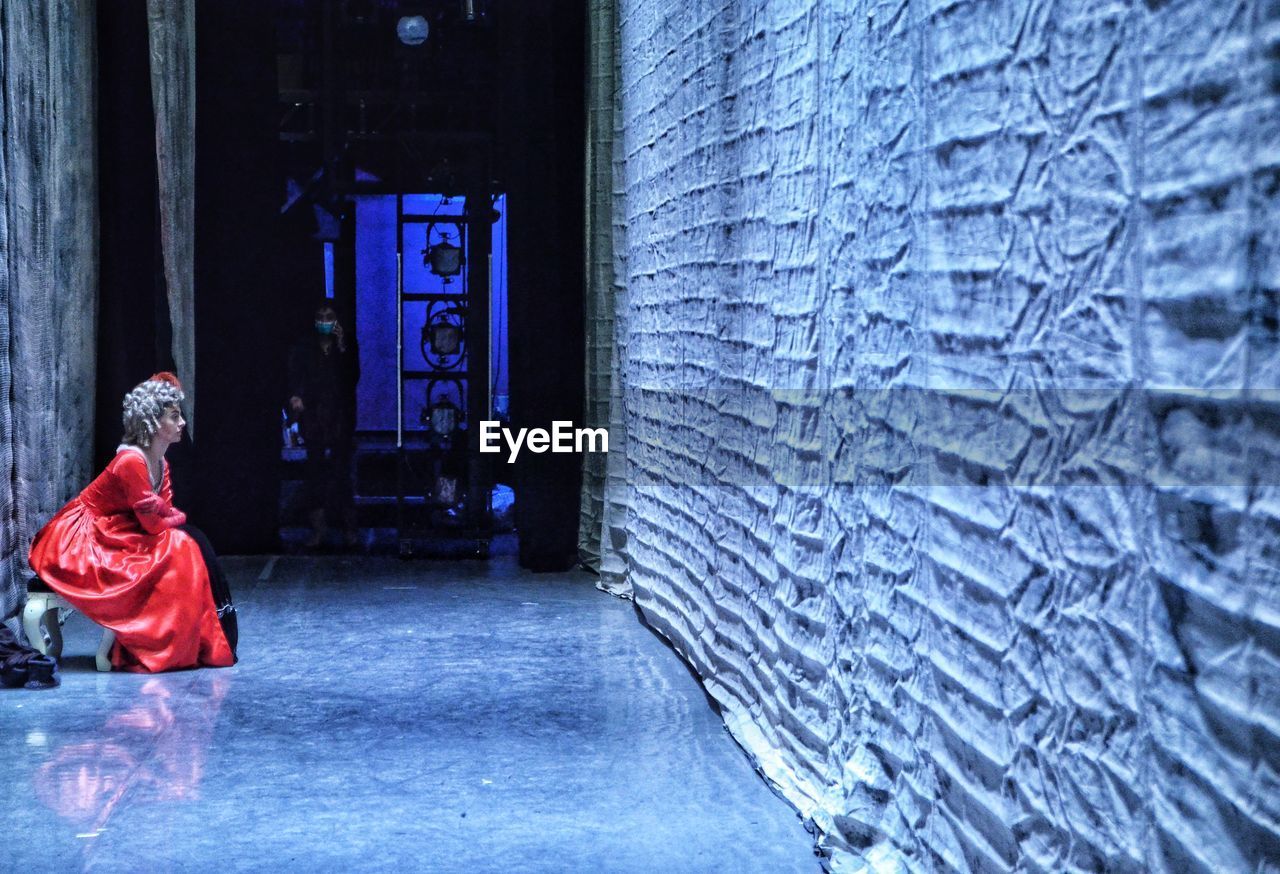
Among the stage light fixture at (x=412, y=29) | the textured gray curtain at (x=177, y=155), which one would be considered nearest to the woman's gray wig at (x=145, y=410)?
the textured gray curtain at (x=177, y=155)

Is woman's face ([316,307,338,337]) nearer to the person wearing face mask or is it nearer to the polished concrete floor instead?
the person wearing face mask

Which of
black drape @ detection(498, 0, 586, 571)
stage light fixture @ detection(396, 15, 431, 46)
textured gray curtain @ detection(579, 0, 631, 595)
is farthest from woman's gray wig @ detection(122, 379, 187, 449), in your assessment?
stage light fixture @ detection(396, 15, 431, 46)

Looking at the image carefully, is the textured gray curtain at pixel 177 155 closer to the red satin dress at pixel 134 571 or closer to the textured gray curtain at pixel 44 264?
the textured gray curtain at pixel 44 264

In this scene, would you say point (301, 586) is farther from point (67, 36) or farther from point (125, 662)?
point (67, 36)

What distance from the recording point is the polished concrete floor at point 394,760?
4117 millimetres

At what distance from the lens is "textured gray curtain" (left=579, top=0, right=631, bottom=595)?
8344 millimetres

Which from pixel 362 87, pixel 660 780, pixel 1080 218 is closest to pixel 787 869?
pixel 660 780

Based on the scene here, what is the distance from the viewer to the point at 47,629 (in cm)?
654

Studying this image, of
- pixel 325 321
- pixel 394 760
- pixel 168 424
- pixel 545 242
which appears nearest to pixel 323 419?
pixel 325 321

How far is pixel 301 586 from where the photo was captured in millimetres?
8539

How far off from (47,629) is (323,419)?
3.40 meters

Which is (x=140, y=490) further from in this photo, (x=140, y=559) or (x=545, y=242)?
(x=545, y=242)

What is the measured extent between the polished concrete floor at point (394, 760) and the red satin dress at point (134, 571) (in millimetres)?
159

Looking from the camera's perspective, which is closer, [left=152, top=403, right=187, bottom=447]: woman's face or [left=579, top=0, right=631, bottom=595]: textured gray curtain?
[left=152, top=403, right=187, bottom=447]: woman's face
